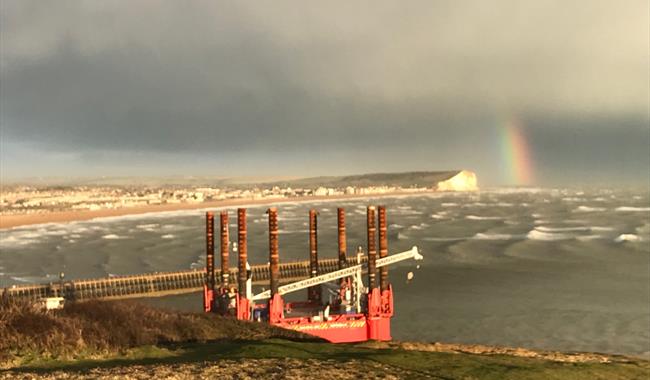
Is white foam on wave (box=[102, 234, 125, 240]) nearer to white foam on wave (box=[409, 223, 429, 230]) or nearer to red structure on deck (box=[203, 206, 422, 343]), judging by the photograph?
white foam on wave (box=[409, 223, 429, 230])

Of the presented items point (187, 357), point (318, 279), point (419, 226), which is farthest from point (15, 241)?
point (187, 357)

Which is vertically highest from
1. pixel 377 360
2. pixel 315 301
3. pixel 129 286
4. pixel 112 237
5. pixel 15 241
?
pixel 377 360

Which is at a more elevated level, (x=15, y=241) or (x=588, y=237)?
(x=588, y=237)

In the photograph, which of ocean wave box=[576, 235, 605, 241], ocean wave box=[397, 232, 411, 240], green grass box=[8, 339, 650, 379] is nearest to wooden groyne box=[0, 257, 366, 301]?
ocean wave box=[397, 232, 411, 240]

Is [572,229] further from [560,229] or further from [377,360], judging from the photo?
[377,360]

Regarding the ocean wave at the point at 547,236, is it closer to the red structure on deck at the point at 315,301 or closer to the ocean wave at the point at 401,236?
the ocean wave at the point at 401,236

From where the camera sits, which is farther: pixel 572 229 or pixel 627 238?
pixel 572 229
